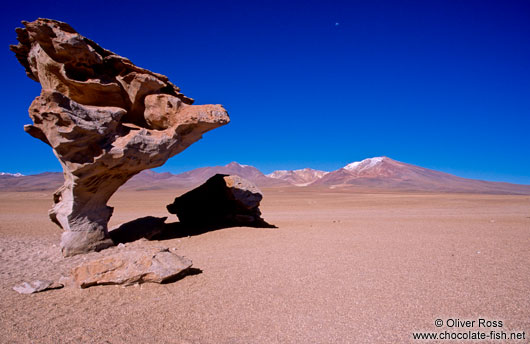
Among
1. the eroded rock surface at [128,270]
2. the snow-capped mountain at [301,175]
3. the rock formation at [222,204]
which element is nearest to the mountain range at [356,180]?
the snow-capped mountain at [301,175]

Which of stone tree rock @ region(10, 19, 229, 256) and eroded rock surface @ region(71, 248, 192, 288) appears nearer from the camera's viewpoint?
eroded rock surface @ region(71, 248, 192, 288)

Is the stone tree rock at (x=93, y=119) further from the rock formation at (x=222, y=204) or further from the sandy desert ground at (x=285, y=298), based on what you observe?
the rock formation at (x=222, y=204)

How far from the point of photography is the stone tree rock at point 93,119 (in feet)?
28.9

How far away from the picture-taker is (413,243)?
10.8 m

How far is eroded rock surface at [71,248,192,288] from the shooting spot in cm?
614

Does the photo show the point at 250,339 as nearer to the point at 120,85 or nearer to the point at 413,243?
the point at 413,243

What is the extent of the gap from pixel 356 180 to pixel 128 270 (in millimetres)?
135651

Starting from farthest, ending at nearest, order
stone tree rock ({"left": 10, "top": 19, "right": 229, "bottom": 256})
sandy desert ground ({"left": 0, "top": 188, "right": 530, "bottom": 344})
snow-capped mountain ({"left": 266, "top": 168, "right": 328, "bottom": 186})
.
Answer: snow-capped mountain ({"left": 266, "top": 168, "right": 328, "bottom": 186}) < stone tree rock ({"left": 10, "top": 19, "right": 229, "bottom": 256}) < sandy desert ground ({"left": 0, "top": 188, "right": 530, "bottom": 344})

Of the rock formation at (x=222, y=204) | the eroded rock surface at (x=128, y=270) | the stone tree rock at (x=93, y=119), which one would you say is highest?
the stone tree rock at (x=93, y=119)

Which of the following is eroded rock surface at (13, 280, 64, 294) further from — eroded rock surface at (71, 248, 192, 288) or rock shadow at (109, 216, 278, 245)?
rock shadow at (109, 216, 278, 245)

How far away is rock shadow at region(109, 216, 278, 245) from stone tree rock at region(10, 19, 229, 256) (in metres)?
1.44

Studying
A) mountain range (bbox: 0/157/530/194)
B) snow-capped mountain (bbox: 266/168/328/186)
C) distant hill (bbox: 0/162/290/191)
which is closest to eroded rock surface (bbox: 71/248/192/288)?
mountain range (bbox: 0/157/530/194)

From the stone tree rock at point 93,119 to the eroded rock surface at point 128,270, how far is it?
3.95 meters

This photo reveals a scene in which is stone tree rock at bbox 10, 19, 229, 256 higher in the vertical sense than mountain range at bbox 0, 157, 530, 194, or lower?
lower
